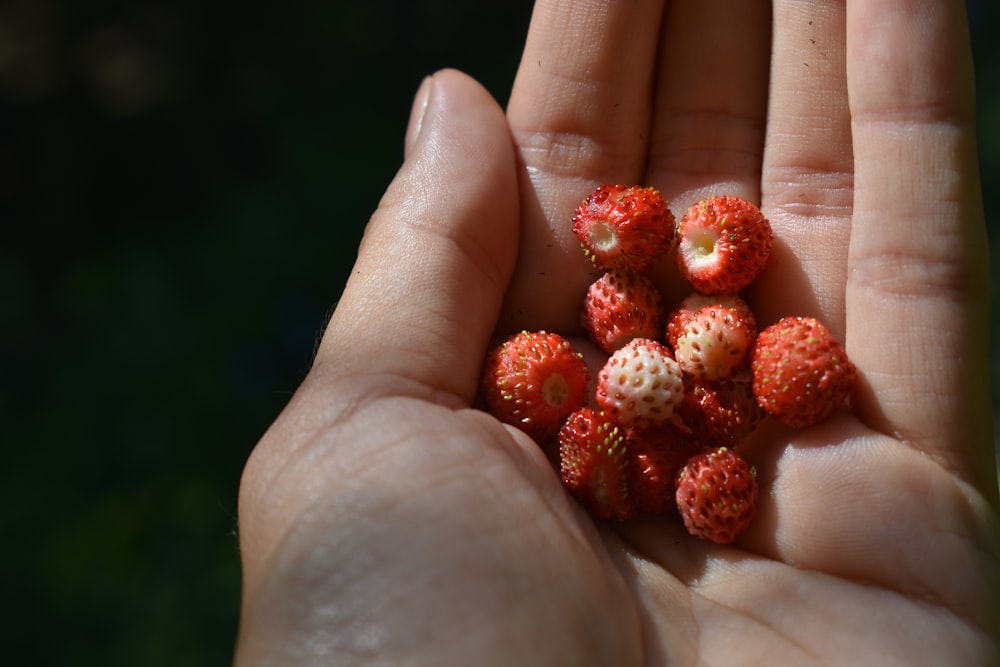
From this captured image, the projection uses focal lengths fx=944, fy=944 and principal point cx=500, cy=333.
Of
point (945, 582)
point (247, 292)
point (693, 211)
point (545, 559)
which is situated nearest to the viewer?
point (545, 559)

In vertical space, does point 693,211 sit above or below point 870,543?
above

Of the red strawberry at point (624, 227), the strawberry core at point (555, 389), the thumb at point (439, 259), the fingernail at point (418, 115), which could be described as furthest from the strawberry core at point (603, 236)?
the fingernail at point (418, 115)

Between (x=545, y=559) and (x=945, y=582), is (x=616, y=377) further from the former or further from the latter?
(x=945, y=582)

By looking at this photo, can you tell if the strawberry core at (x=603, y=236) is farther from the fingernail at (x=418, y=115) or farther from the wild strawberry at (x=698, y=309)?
the fingernail at (x=418, y=115)

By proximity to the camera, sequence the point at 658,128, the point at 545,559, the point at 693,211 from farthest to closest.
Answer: the point at 658,128 → the point at 693,211 → the point at 545,559

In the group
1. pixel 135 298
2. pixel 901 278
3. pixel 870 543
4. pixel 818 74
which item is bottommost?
pixel 135 298

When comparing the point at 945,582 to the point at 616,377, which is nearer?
the point at 945,582

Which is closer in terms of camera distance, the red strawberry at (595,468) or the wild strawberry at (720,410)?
the red strawberry at (595,468)

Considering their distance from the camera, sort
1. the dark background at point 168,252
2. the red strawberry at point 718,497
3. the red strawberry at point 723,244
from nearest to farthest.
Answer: the red strawberry at point 718,497 → the red strawberry at point 723,244 → the dark background at point 168,252

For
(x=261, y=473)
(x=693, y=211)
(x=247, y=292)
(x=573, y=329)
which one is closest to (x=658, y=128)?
(x=693, y=211)
